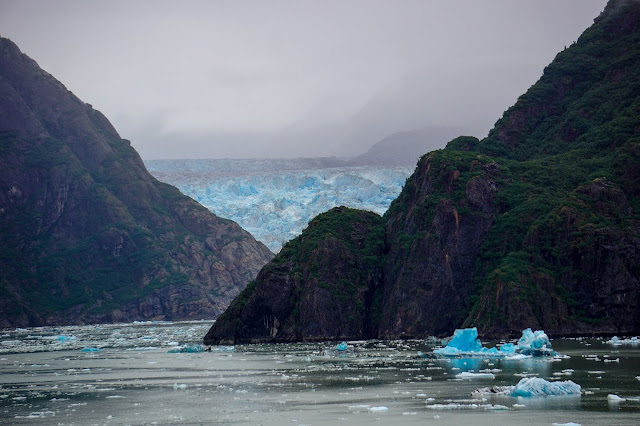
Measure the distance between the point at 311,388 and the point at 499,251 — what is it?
6519 cm

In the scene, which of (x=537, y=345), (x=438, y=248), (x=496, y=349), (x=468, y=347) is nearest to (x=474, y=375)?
(x=537, y=345)

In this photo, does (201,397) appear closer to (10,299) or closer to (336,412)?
(336,412)

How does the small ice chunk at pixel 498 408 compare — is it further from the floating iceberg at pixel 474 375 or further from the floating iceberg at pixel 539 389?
the floating iceberg at pixel 474 375

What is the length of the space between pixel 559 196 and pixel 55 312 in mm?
131908

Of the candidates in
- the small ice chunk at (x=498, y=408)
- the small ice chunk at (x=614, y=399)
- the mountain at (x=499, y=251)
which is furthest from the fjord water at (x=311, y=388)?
the mountain at (x=499, y=251)

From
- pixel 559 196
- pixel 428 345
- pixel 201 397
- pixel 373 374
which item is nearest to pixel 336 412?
pixel 201 397

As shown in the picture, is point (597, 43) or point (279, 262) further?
point (597, 43)

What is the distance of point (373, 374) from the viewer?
57.0 metres

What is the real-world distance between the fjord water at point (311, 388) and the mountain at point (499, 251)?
1602cm

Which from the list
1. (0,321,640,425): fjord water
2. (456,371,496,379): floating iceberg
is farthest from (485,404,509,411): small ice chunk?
(456,371,496,379): floating iceberg

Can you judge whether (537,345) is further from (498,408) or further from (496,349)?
(498,408)

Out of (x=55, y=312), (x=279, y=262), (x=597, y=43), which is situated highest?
(x=597, y=43)

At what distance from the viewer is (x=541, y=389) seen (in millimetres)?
41812

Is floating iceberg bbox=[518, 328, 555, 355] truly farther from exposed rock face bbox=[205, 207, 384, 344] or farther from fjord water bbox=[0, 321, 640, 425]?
exposed rock face bbox=[205, 207, 384, 344]
